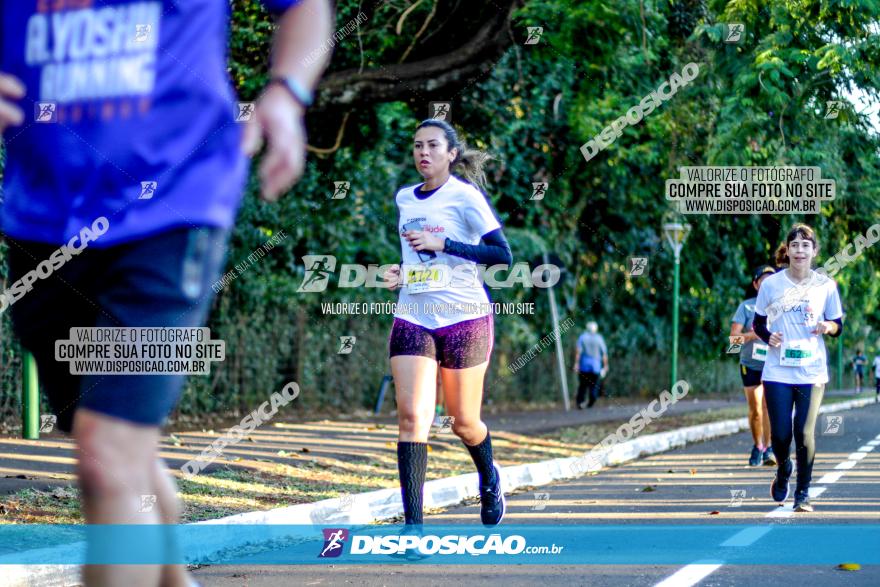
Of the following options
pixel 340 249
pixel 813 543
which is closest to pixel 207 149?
pixel 813 543

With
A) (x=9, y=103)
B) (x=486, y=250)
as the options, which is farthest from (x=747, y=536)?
(x=9, y=103)

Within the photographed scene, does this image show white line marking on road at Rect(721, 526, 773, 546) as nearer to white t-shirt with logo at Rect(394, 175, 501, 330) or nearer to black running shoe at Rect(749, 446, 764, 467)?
white t-shirt with logo at Rect(394, 175, 501, 330)

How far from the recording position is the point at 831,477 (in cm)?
1189

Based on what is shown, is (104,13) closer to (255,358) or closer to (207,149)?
(207,149)

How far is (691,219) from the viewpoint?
21891 mm

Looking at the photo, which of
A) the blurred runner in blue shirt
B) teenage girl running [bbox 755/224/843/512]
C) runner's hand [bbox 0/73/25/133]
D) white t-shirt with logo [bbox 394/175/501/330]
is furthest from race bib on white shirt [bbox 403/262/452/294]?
runner's hand [bbox 0/73/25/133]

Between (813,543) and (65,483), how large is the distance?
4643mm

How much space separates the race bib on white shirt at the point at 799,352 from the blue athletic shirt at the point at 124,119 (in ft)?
22.3

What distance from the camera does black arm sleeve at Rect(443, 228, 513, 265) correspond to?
6.43m

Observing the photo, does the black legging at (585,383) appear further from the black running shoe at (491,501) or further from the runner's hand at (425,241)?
the runner's hand at (425,241)

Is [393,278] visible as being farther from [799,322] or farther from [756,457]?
[756,457]

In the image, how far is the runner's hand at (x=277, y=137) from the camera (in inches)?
95.3

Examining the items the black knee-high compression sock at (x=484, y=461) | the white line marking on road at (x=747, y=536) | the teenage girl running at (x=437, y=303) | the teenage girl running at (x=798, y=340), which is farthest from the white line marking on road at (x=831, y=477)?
the teenage girl running at (x=437, y=303)

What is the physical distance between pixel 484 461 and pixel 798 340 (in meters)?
3.01
